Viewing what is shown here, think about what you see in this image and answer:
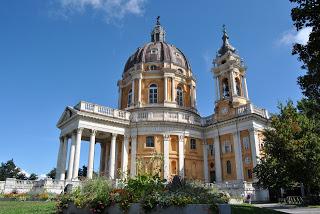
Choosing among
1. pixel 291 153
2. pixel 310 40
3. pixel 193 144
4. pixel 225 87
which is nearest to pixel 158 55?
pixel 225 87

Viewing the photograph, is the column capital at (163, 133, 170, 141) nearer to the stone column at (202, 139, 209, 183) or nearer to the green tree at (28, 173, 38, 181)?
the stone column at (202, 139, 209, 183)

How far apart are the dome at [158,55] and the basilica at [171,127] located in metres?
0.27

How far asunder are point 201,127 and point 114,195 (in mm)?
32665

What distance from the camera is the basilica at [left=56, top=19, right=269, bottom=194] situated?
36.1 metres

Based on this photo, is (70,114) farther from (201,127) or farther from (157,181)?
(157,181)

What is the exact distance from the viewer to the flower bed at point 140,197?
31.4 ft

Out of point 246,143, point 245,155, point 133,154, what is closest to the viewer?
point 245,155

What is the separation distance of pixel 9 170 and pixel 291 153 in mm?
88601

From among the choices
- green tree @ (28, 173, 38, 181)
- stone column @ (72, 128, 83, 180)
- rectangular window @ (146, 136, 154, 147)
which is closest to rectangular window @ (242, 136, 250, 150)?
rectangular window @ (146, 136, 154, 147)

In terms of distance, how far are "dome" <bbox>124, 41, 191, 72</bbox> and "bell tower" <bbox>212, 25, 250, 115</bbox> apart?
7594 mm

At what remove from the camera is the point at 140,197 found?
1023cm

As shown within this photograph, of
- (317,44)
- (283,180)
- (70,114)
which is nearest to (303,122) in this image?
(283,180)

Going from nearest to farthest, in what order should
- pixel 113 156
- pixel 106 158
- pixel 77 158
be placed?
pixel 77 158 → pixel 113 156 → pixel 106 158

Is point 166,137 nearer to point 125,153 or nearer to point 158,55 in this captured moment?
point 125,153
